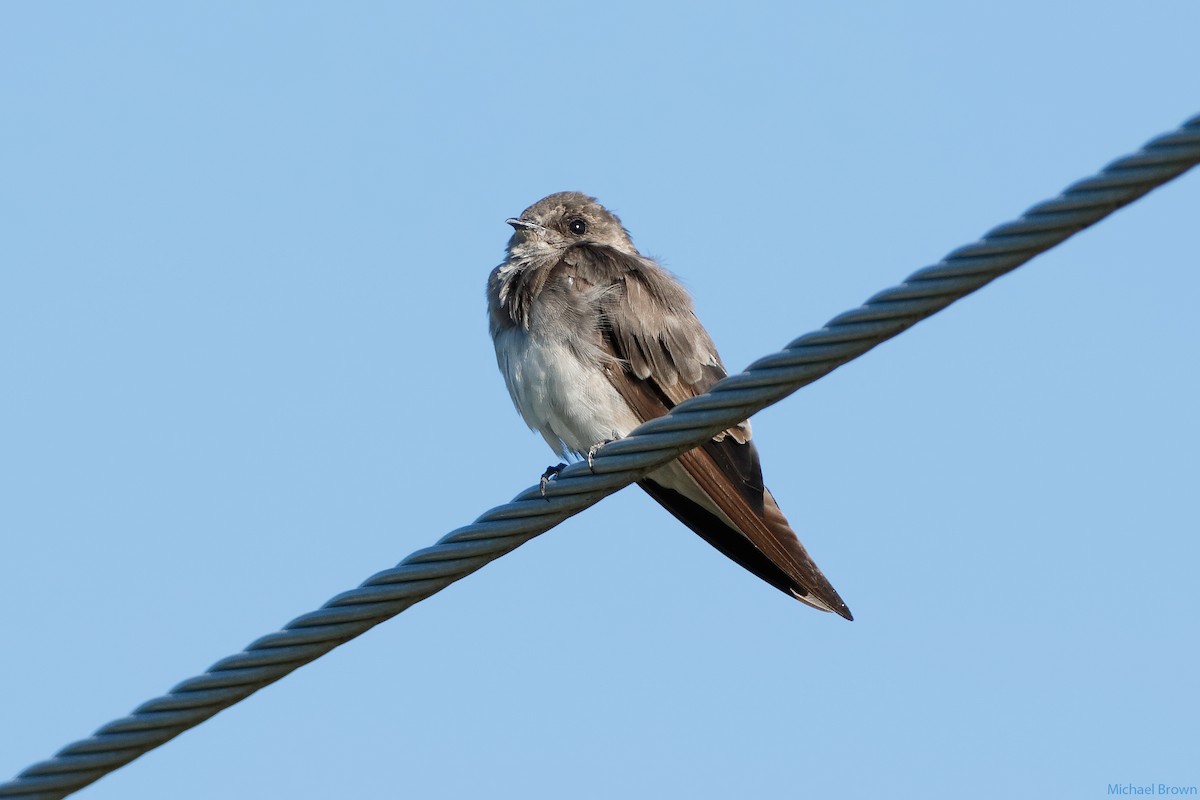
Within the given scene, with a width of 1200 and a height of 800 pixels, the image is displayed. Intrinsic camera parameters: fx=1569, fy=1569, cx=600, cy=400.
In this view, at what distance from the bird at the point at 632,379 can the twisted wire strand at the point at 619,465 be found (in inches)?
110

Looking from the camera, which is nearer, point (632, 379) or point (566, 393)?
point (566, 393)

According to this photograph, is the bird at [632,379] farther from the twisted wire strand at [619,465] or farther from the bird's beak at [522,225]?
the twisted wire strand at [619,465]

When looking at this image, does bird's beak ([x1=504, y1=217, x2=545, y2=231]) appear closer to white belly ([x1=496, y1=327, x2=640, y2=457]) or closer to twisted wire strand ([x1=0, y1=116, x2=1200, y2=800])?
white belly ([x1=496, y1=327, x2=640, y2=457])

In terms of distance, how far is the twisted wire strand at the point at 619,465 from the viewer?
391 centimetres

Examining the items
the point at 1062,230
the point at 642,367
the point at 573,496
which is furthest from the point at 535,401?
the point at 1062,230

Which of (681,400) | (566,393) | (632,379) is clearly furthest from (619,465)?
(681,400)

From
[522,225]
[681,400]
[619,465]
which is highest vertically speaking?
[522,225]

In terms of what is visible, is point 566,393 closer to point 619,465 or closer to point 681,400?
point 681,400

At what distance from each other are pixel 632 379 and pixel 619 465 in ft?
10.8

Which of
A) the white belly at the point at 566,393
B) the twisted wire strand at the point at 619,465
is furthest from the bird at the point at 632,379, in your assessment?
the twisted wire strand at the point at 619,465

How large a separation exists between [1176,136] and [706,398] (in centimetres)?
146

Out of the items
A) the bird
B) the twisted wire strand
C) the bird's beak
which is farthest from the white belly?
the twisted wire strand

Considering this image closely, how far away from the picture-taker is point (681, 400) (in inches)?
324

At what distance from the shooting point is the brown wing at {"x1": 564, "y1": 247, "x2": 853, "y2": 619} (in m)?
7.48
